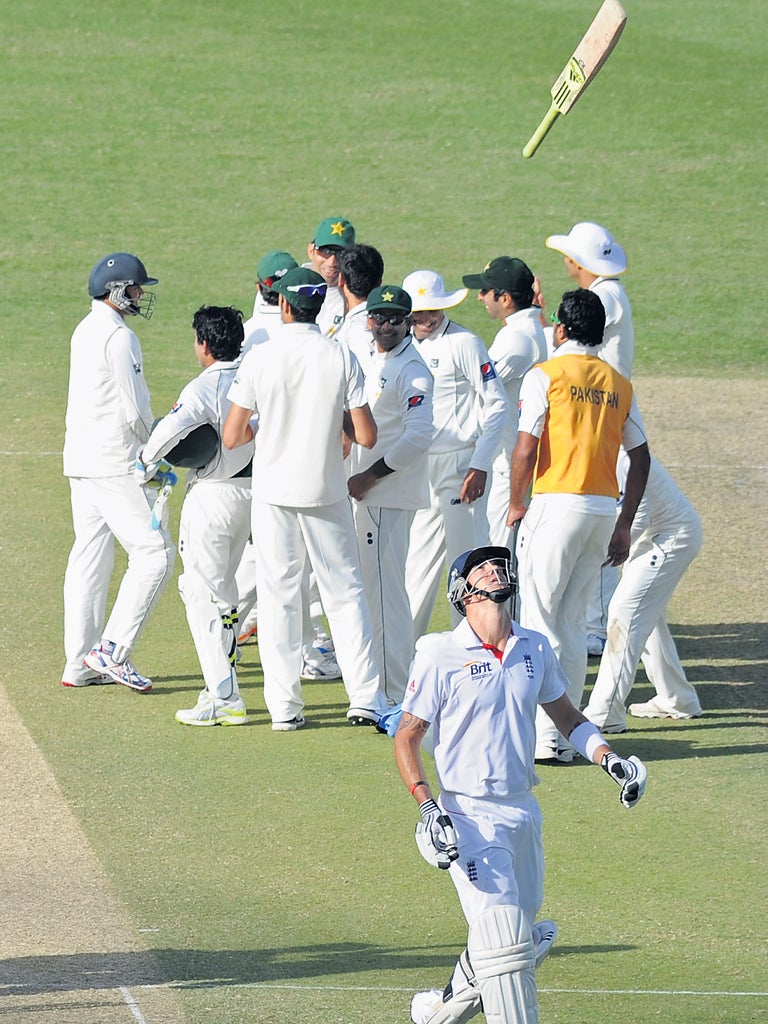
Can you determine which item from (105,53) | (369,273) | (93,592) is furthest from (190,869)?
(105,53)

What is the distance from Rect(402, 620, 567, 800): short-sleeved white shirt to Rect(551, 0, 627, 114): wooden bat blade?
4.58 meters

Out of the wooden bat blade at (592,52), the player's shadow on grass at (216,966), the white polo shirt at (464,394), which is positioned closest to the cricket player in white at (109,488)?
the white polo shirt at (464,394)

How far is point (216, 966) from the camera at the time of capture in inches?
253

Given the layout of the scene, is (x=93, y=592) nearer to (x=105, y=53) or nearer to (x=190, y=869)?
(x=190, y=869)

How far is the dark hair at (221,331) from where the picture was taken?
9055 millimetres

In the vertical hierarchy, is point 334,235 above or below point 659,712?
above

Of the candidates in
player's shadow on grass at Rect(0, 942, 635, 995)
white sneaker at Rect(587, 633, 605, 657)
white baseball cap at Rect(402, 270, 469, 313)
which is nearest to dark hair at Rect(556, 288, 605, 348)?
white baseball cap at Rect(402, 270, 469, 313)

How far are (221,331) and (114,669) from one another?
1922 millimetres

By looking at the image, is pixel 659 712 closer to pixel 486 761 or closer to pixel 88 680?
pixel 88 680

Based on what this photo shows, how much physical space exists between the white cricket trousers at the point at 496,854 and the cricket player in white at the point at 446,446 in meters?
4.08

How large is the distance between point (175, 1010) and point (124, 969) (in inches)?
15.5

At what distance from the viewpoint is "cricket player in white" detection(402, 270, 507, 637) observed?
31.9 ft

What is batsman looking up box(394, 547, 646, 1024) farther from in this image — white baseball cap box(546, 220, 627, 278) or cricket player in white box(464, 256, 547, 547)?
white baseball cap box(546, 220, 627, 278)

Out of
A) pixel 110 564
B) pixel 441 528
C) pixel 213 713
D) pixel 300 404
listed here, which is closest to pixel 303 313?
pixel 300 404
